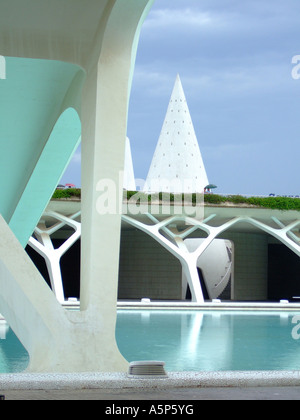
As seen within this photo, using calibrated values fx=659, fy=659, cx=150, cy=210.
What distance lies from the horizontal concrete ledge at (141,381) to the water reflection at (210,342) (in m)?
4.29

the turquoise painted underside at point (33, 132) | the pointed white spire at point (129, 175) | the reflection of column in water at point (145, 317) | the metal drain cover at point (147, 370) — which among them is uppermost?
the pointed white spire at point (129, 175)

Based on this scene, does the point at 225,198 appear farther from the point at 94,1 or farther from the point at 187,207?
the point at 94,1

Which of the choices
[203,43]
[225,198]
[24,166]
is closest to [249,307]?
[225,198]

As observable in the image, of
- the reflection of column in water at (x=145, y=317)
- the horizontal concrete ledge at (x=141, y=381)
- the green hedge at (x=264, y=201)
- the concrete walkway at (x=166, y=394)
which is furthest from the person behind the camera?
the green hedge at (x=264, y=201)

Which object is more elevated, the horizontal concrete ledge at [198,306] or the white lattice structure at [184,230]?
the white lattice structure at [184,230]

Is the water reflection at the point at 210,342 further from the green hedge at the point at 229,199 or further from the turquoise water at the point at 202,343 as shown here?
the green hedge at the point at 229,199

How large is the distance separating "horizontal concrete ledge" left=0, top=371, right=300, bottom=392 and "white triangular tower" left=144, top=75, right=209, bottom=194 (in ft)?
91.6

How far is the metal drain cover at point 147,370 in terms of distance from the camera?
5223 mm

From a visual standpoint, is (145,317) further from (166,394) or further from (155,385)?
(166,394)

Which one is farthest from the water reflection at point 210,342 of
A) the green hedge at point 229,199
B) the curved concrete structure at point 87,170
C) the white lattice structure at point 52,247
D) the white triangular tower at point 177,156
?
the white triangular tower at point 177,156

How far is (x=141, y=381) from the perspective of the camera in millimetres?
5074

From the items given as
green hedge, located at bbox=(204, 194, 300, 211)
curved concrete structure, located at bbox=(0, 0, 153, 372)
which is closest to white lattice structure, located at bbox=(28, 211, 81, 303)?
green hedge, located at bbox=(204, 194, 300, 211)

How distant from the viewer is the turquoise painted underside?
10125 mm

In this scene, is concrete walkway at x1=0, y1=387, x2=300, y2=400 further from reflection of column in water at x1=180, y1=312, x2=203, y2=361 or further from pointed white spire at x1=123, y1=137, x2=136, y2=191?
pointed white spire at x1=123, y1=137, x2=136, y2=191
